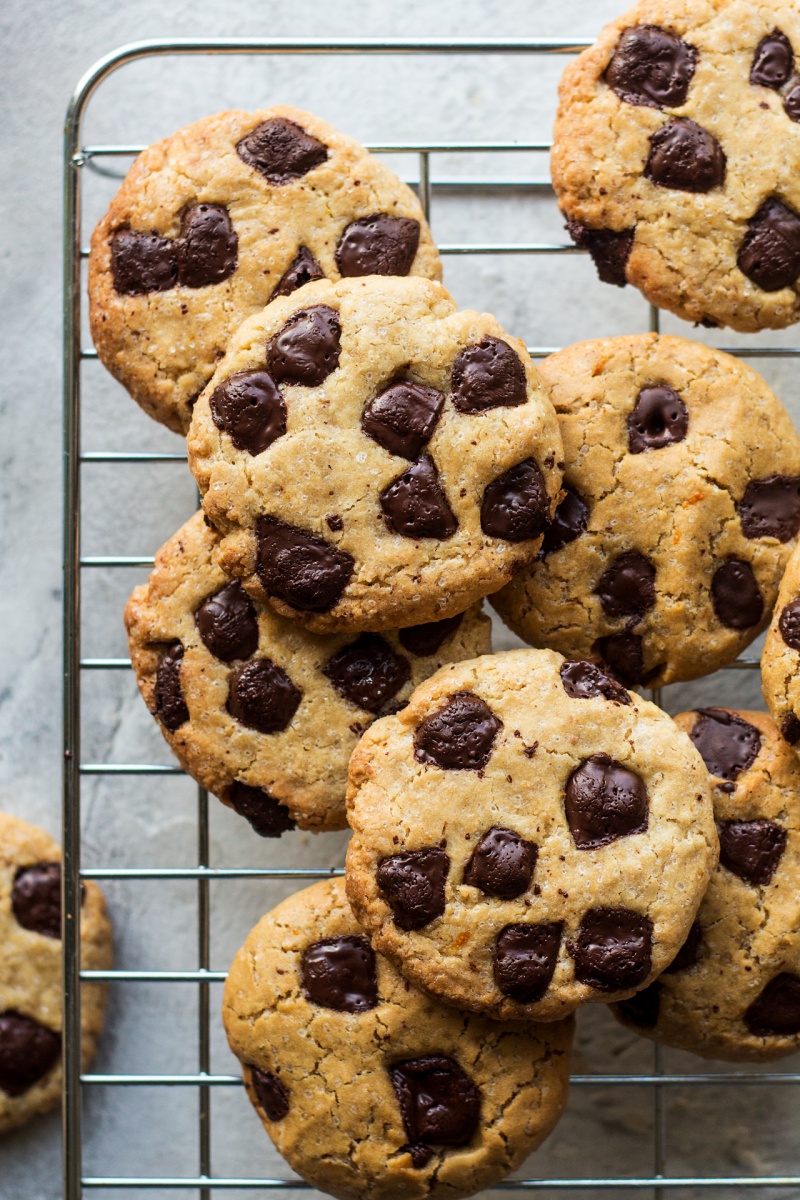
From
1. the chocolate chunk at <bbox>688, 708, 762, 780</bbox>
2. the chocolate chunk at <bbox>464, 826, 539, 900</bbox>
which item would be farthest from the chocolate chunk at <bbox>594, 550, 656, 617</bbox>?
the chocolate chunk at <bbox>464, 826, 539, 900</bbox>

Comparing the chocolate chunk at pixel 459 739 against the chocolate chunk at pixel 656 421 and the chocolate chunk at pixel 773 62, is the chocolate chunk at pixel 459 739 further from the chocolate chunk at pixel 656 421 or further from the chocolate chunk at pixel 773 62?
the chocolate chunk at pixel 773 62

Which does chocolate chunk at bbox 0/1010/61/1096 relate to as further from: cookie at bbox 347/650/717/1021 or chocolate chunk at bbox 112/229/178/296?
chocolate chunk at bbox 112/229/178/296

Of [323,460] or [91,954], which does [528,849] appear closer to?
[323,460]

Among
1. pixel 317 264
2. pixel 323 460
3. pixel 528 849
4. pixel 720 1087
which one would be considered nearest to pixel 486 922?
pixel 528 849

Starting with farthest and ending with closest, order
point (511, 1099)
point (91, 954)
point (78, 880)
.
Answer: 1. point (91, 954)
2. point (78, 880)
3. point (511, 1099)

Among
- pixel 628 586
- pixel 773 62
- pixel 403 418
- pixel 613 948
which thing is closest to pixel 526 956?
pixel 613 948

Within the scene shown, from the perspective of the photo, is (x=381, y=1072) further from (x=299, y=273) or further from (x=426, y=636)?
(x=299, y=273)
